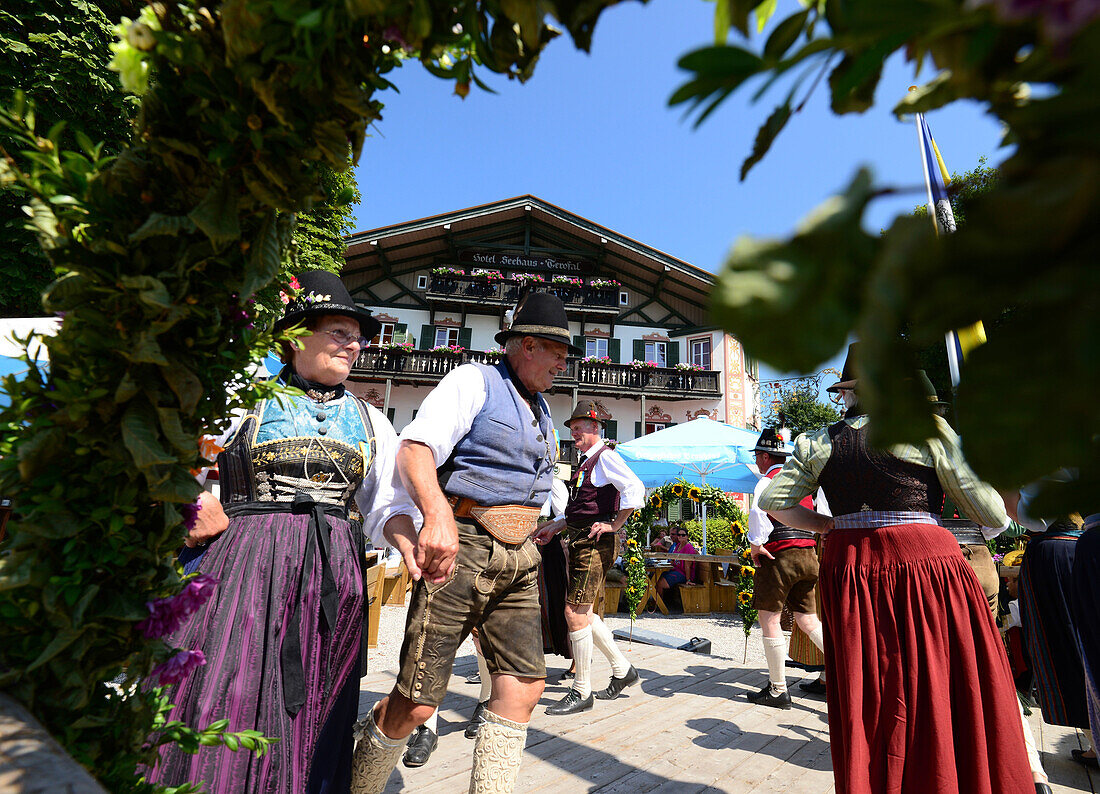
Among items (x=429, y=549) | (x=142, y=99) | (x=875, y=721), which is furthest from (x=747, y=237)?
(x=875, y=721)

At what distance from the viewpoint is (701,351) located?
22375 mm

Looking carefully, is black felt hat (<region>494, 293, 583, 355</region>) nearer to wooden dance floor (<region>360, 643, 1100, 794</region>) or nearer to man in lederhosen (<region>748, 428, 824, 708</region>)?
wooden dance floor (<region>360, 643, 1100, 794</region>)

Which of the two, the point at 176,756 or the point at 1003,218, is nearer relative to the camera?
the point at 1003,218

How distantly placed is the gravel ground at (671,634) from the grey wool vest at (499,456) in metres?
3.21

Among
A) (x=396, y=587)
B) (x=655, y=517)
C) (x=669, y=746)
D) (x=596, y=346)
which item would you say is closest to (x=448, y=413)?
(x=669, y=746)

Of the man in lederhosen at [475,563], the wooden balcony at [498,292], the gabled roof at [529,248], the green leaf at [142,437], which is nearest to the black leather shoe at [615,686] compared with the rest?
the man in lederhosen at [475,563]

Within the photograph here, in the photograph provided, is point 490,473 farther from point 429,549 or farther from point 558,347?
point 558,347

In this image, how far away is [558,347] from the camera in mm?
2660

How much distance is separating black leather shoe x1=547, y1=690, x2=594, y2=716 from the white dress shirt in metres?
1.42

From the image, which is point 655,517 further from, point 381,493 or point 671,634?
point 381,493

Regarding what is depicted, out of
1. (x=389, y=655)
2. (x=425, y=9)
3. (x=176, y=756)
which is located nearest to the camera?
(x=425, y=9)

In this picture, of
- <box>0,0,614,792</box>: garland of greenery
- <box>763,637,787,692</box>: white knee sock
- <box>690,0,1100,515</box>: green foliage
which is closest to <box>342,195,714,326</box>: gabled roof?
<box>763,637,787,692</box>: white knee sock

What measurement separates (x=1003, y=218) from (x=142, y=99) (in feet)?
3.44

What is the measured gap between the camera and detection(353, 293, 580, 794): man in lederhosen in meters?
2.14
